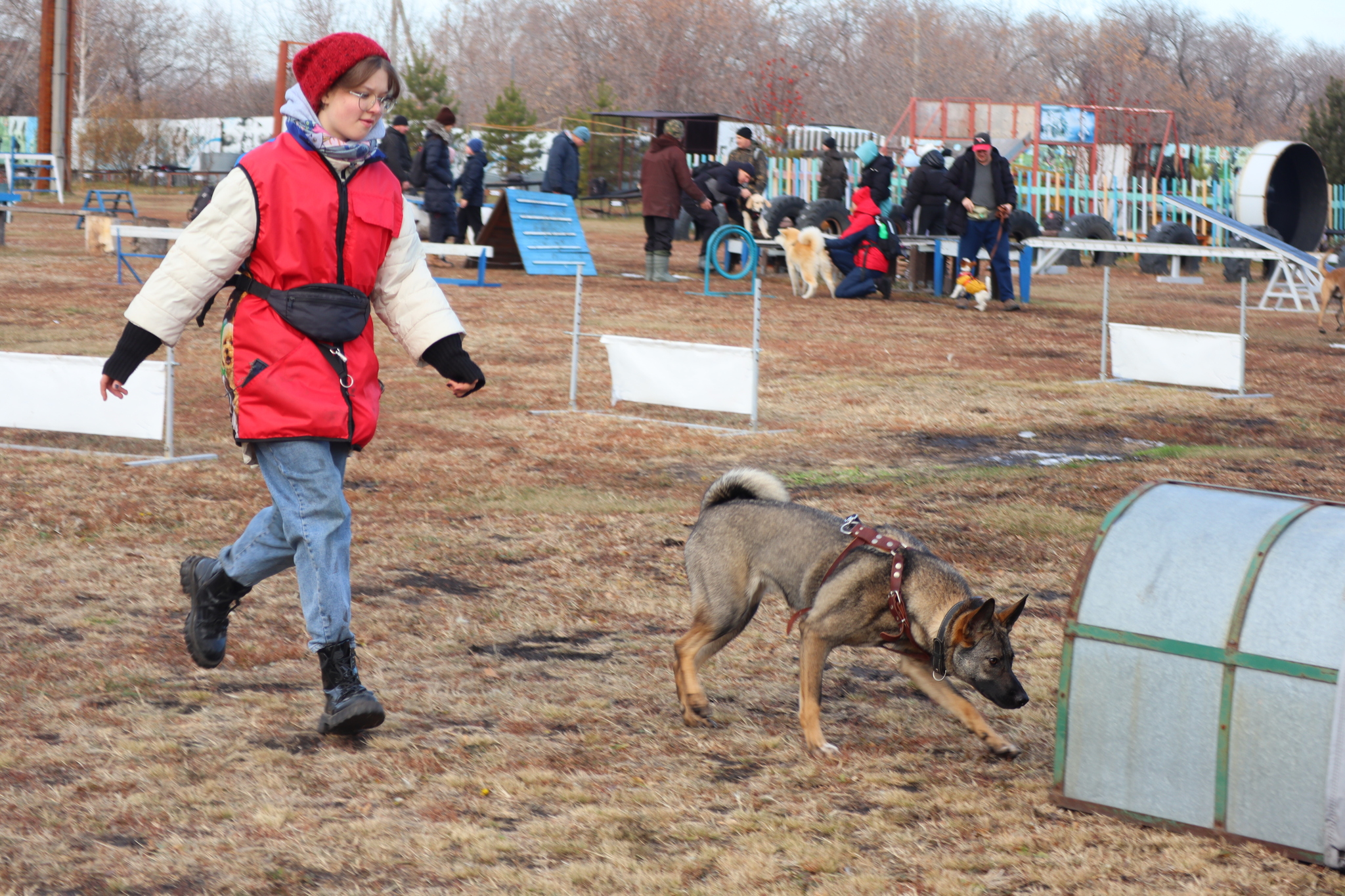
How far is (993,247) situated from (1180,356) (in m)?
6.30

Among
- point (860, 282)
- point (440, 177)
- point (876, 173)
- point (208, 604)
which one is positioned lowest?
point (208, 604)

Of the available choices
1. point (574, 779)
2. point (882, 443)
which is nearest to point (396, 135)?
point (882, 443)

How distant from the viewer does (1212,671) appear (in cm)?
310

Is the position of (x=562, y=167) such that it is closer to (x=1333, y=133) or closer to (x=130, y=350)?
(x=130, y=350)

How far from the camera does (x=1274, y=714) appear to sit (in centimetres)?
303

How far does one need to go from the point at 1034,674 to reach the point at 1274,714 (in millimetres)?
1491

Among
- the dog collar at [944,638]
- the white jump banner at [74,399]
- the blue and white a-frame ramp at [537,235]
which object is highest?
the blue and white a-frame ramp at [537,235]

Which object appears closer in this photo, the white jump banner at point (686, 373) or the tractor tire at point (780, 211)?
the white jump banner at point (686, 373)

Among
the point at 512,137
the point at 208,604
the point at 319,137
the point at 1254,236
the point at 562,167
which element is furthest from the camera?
the point at 512,137

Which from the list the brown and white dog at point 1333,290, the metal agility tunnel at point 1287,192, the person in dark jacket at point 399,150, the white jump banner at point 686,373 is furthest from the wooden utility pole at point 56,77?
the white jump banner at point 686,373

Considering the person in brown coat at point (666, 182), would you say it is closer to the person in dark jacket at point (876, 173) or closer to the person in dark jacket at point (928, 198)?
the person in dark jacket at point (876, 173)

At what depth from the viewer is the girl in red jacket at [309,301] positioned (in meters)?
3.54

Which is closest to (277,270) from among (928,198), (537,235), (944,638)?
(944,638)

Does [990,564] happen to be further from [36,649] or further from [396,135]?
[396,135]
